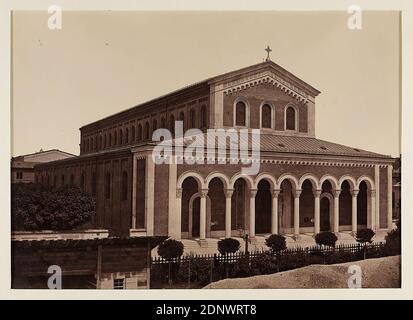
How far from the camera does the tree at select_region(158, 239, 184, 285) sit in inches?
637

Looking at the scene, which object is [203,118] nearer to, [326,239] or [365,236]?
[326,239]

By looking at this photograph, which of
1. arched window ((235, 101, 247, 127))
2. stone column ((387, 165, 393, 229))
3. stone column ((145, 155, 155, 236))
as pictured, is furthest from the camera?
arched window ((235, 101, 247, 127))

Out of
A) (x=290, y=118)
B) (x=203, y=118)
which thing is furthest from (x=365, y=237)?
(x=203, y=118)

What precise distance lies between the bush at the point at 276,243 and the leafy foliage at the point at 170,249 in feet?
8.91

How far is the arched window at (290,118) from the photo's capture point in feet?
64.8

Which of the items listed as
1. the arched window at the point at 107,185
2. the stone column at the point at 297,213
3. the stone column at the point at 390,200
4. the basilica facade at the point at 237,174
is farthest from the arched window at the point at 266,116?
the arched window at the point at 107,185

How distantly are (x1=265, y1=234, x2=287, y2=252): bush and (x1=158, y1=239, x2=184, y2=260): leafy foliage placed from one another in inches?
107

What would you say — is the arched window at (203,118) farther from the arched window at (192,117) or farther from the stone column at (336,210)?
the stone column at (336,210)

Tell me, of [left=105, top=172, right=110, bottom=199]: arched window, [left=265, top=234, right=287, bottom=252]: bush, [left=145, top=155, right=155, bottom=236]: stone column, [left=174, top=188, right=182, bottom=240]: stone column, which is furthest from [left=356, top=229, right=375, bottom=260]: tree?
[left=105, top=172, right=110, bottom=199]: arched window

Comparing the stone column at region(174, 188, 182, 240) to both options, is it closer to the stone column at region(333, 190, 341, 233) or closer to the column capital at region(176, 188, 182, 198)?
the column capital at region(176, 188, 182, 198)

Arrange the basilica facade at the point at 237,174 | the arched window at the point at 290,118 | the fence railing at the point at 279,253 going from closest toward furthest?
the fence railing at the point at 279,253 → the basilica facade at the point at 237,174 → the arched window at the point at 290,118
